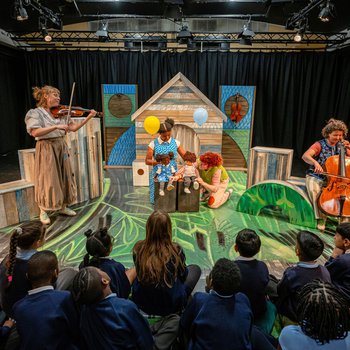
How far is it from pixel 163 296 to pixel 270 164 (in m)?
3.08

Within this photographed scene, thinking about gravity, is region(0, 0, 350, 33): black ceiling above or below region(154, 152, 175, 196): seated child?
above

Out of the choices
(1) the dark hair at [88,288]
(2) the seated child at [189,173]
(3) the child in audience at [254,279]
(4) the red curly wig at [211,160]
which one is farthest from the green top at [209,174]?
(1) the dark hair at [88,288]

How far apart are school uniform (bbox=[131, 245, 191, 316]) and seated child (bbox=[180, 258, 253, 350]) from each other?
342 mm

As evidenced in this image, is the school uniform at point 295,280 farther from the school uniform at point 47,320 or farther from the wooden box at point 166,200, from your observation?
the wooden box at point 166,200

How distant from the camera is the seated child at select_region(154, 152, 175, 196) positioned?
166 inches

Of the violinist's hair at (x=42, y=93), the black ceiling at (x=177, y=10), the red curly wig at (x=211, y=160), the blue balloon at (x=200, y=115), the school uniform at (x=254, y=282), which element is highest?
the black ceiling at (x=177, y=10)

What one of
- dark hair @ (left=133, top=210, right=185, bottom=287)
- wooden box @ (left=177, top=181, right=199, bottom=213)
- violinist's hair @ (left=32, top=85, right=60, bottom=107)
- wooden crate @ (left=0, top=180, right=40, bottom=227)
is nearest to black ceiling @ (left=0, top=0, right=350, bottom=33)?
violinist's hair @ (left=32, top=85, right=60, bottom=107)

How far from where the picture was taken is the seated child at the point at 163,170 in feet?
13.8

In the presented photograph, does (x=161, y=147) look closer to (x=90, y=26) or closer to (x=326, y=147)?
(x=326, y=147)

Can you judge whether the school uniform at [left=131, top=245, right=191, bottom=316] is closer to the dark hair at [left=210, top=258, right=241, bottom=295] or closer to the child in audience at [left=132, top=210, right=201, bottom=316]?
the child in audience at [left=132, top=210, right=201, bottom=316]

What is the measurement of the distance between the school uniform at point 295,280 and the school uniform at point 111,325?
3.24ft

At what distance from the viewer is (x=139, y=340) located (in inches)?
58.1

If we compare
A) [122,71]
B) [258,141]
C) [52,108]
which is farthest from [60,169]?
[258,141]

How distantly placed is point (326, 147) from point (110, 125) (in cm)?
485
